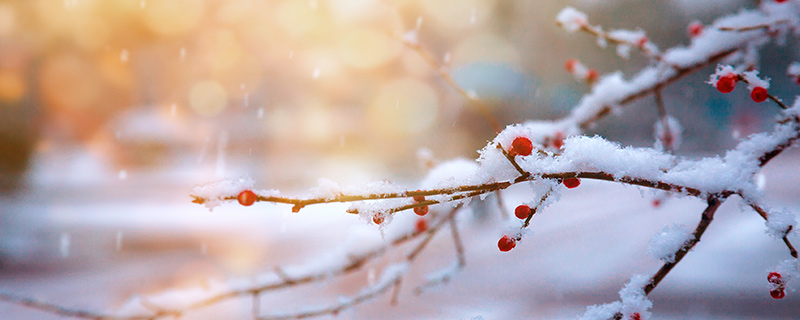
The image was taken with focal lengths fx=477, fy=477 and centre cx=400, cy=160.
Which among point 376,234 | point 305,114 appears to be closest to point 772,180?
point 376,234

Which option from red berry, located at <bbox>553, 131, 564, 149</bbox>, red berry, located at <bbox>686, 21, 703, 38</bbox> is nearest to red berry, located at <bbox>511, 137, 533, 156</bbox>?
red berry, located at <bbox>553, 131, 564, 149</bbox>

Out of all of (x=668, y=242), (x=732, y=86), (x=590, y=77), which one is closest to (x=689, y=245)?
(x=668, y=242)

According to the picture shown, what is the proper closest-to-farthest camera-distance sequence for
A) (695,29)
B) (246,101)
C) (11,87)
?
(695,29), (11,87), (246,101)

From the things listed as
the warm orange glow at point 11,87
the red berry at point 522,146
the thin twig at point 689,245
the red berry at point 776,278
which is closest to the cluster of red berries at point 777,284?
the red berry at point 776,278

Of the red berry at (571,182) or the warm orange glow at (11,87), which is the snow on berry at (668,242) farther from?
the warm orange glow at (11,87)

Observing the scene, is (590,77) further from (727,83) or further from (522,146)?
(522,146)

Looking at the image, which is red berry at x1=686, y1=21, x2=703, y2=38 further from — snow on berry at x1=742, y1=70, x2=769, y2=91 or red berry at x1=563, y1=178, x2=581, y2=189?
red berry at x1=563, y1=178, x2=581, y2=189
